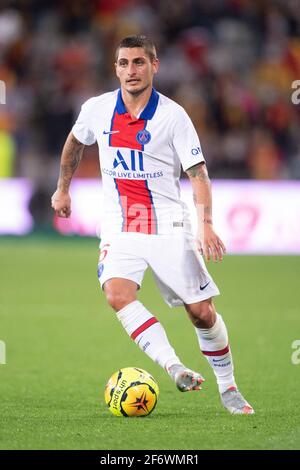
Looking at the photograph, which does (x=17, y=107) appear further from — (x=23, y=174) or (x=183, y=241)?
(x=183, y=241)

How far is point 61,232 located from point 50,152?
1416 millimetres

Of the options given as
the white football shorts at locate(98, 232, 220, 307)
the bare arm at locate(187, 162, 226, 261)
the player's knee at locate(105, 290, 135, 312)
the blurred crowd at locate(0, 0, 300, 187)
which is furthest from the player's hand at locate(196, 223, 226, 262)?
the blurred crowd at locate(0, 0, 300, 187)

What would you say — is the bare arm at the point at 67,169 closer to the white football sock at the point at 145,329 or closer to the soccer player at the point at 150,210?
the soccer player at the point at 150,210

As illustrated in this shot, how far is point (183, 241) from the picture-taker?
6.10 meters

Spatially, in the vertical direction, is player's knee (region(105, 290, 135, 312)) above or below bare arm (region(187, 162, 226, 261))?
below

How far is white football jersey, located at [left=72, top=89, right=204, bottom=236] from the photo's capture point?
19.7 feet

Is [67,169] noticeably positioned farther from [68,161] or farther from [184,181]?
[184,181]

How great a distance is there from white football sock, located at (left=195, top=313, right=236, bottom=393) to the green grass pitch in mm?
196

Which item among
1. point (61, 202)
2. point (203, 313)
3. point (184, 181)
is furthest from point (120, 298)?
point (184, 181)

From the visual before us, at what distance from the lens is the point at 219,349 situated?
243 inches

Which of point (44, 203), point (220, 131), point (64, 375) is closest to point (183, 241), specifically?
point (64, 375)

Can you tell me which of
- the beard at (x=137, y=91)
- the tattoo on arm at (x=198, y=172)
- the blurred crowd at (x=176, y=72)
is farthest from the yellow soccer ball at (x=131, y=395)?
the blurred crowd at (x=176, y=72)

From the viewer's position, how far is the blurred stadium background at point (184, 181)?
968 cm

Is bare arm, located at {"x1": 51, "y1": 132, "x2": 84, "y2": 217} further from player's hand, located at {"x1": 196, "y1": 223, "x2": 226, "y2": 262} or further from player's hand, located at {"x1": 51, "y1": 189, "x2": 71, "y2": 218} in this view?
player's hand, located at {"x1": 196, "y1": 223, "x2": 226, "y2": 262}
